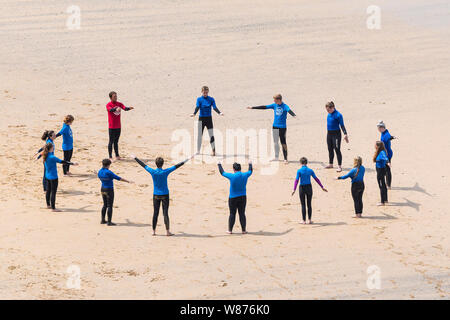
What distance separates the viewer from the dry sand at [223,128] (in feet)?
48.9

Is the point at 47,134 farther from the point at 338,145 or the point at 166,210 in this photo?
the point at 338,145

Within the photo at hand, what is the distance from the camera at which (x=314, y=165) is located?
22.0 m

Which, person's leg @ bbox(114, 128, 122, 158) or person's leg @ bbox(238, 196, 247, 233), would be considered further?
person's leg @ bbox(114, 128, 122, 158)

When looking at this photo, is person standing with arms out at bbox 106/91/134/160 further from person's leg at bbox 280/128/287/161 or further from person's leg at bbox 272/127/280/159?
person's leg at bbox 280/128/287/161

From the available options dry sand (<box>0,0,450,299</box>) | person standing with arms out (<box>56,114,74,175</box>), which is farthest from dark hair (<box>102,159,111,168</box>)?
person standing with arms out (<box>56,114,74,175</box>)

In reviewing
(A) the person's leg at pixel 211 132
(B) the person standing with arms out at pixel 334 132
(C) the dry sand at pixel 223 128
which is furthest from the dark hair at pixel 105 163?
(B) the person standing with arms out at pixel 334 132

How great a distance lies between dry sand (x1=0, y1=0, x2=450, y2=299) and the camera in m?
14.9

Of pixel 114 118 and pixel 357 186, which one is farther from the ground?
pixel 114 118

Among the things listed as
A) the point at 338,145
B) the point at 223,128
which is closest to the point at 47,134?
the point at 223,128

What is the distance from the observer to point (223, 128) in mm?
25281

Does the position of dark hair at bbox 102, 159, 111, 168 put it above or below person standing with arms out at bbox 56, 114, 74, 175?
below

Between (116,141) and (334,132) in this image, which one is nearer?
(334,132)

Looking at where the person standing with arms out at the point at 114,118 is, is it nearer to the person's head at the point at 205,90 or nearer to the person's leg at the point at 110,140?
the person's leg at the point at 110,140
